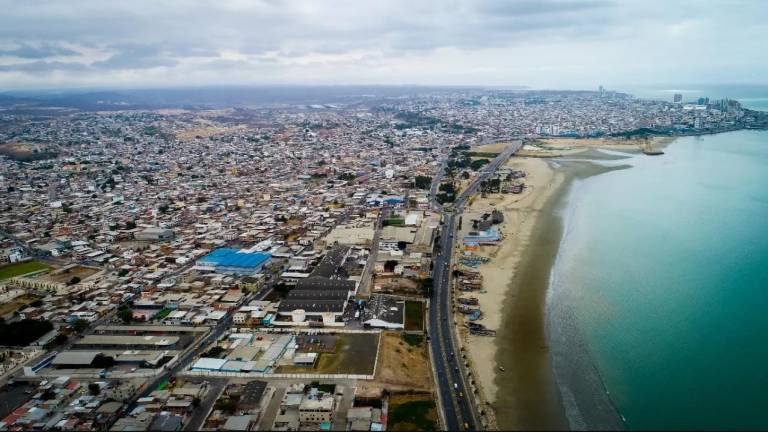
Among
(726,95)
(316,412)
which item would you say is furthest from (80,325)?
(726,95)

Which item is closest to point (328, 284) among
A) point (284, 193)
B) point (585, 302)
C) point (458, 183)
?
point (585, 302)

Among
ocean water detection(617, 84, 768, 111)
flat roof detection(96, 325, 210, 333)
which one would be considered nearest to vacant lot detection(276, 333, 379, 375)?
flat roof detection(96, 325, 210, 333)

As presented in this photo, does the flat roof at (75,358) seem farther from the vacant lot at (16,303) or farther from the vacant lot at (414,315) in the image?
the vacant lot at (414,315)

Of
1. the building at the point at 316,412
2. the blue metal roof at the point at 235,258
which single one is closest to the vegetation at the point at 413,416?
the building at the point at 316,412

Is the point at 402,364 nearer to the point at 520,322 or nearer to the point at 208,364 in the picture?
the point at 520,322

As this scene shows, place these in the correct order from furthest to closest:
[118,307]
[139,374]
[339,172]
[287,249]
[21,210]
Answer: [339,172]
[21,210]
[287,249]
[118,307]
[139,374]

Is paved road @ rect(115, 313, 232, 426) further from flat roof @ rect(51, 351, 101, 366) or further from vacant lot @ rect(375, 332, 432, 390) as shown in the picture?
vacant lot @ rect(375, 332, 432, 390)

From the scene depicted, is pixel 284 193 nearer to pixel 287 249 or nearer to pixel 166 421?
pixel 287 249
